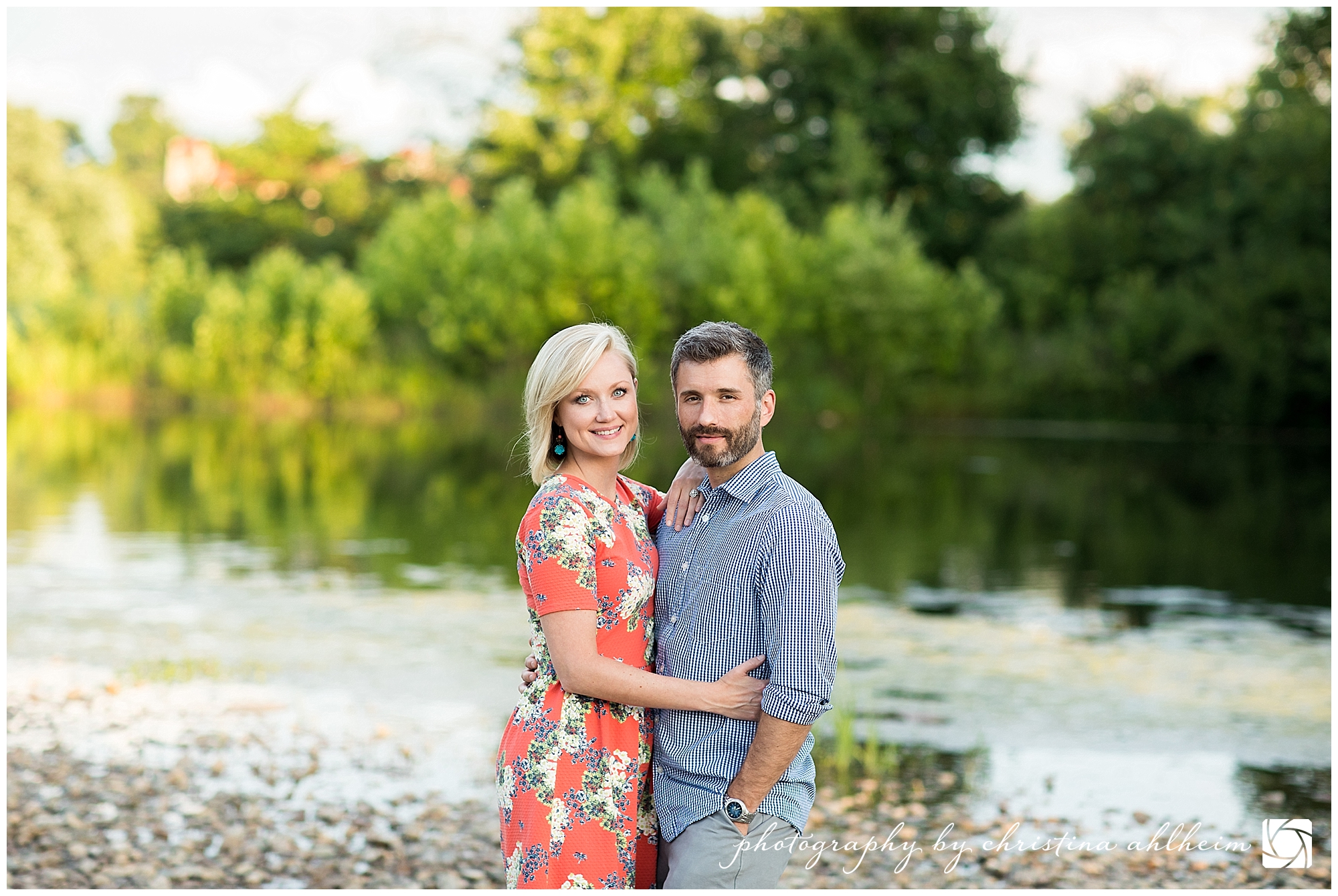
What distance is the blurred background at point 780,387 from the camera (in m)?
8.05

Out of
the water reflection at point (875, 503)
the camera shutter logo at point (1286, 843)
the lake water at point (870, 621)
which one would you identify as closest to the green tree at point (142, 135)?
the water reflection at point (875, 503)

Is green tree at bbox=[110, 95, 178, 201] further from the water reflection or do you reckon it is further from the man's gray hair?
the man's gray hair

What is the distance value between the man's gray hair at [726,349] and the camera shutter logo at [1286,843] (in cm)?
379

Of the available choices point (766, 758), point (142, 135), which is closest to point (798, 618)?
point (766, 758)

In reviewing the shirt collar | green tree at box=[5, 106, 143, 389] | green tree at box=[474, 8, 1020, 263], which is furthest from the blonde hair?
green tree at box=[474, 8, 1020, 263]

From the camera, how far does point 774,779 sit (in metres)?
2.73

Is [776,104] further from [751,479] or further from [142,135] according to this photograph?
[142,135]

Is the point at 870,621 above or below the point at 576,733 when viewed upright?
below

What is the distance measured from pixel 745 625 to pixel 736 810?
36cm

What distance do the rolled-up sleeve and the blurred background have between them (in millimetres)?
3360

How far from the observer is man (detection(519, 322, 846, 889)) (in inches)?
106

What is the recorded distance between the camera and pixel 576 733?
282 centimetres

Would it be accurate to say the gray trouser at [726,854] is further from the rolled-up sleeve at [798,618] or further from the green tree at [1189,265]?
the green tree at [1189,265]

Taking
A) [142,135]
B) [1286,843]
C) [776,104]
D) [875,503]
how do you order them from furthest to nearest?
[142,135], [776,104], [875,503], [1286,843]
